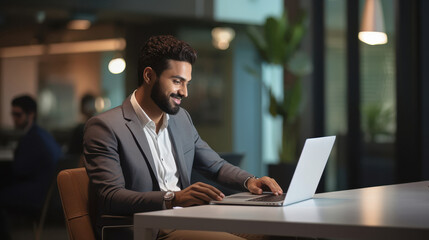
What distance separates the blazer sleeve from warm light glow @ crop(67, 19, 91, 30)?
3778mm

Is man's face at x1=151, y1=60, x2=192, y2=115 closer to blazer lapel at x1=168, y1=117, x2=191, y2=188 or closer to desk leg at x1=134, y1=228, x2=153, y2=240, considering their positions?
blazer lapel at x1=168, y1=117, x2=191, y2=188

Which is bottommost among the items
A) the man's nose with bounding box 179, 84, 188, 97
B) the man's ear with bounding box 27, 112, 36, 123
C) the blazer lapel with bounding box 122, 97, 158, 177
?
the man's ear with bounding box 27, 112, 36, 123

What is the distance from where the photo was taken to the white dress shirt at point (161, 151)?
262 centimetres

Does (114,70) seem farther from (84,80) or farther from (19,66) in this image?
(19,66)

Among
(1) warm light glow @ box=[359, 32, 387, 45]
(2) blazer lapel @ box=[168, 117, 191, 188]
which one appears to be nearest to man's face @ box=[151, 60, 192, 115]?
(2) blazer lapel @ box=[168, 117, 191, 188]

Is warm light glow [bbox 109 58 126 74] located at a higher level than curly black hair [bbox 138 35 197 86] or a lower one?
lower

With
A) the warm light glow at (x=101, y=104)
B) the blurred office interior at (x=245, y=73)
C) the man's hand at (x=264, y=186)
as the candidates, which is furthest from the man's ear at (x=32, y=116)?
the man's hand at (x=264, y=186)

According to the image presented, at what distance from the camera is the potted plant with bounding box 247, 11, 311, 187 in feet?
24.8

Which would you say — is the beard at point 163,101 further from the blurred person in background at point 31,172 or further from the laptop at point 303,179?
the blurred person in background at point 31,172

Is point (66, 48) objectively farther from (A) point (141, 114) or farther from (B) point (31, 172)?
(A) point (141, 114)

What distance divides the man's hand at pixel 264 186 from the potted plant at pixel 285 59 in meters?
5.04

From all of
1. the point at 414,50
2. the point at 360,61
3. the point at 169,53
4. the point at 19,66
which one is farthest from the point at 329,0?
the point at 169,53

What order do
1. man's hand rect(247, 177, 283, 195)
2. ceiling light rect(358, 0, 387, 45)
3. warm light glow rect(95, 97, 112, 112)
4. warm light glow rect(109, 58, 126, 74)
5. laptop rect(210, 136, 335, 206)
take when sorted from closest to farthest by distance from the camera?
laptop rect(210, 136, 335, 206), man's hand rect(247, 177, 283, 195), ceiling light rect(358, 0, 387, 45), warm light glow rect(95, 97, 112, 112), warm light glow rect(109, 58, 126, 74)

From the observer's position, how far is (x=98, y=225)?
2365 mm
